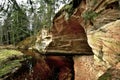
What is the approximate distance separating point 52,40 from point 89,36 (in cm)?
499

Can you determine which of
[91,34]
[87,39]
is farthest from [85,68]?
[91,34]

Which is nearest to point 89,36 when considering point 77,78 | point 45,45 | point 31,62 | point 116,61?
point 116,61

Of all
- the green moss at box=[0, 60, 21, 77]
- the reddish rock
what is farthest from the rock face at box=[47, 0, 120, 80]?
the green moss at box=[0, 60, 21, 77]

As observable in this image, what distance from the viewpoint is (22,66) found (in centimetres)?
1634

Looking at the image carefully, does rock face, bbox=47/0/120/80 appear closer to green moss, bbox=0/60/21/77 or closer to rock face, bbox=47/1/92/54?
rock face, bbox=47/1/92/54

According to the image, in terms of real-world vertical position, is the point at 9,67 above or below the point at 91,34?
below

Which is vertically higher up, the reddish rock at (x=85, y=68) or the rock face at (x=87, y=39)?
the rock face at (x=87, y=39)

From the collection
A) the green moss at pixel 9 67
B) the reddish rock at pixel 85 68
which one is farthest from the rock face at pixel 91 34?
the green moss at pixel 9 67

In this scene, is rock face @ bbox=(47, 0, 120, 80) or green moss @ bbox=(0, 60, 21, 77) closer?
rock face @ bbox=(47, 0, 120, 80)

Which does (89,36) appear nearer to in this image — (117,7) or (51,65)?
(117,7)

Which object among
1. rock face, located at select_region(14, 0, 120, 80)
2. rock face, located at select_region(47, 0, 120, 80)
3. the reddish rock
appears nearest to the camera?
rock face, located at select_region(14, 0, 120, 80)

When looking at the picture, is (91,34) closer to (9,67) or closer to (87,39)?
(87,39)

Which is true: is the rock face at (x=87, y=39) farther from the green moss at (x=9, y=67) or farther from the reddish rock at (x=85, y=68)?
the green moss at (x=9, y=67)

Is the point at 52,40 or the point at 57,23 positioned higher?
the point at 57,23
